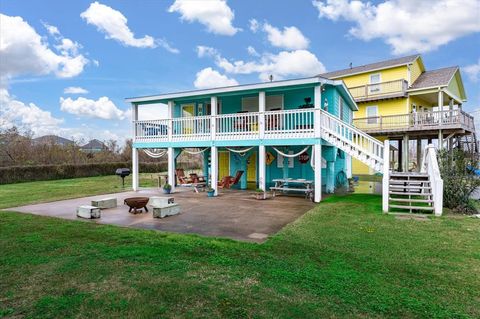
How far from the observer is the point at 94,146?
34.1 meters

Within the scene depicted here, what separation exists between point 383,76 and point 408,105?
312cm

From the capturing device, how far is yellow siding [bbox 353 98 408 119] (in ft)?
70.5

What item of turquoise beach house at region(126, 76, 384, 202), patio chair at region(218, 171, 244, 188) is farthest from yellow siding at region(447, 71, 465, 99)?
patio chair at region(218, 171, 244, 188)

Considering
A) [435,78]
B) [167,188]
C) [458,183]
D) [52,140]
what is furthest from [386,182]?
[52,140]

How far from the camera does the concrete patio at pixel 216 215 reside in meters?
6.52

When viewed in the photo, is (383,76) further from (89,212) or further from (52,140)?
(52,140)

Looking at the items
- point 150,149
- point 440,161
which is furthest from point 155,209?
point 440,161

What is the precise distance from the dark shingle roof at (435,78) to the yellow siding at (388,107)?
1392 mm

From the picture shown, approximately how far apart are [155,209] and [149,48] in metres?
12.7

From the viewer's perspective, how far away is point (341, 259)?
4512 mm

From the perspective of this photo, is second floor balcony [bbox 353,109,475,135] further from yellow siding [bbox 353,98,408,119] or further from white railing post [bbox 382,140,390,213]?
white railing post [bbox 382,140,390,213]

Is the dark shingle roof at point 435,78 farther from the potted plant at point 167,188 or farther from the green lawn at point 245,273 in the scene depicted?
the potted plant at point 167,188

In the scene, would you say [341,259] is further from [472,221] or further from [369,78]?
[369,78]

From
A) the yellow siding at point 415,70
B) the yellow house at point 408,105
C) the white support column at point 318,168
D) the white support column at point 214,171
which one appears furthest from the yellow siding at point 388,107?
the white support column at point 214,171
